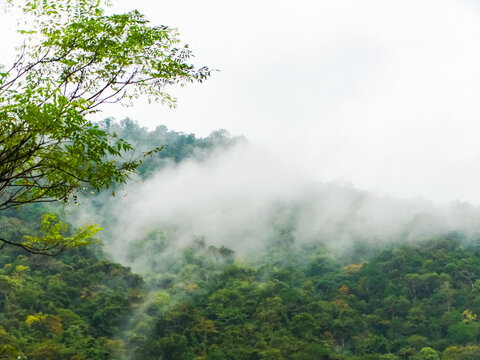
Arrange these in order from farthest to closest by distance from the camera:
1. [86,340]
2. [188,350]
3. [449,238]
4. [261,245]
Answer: [261,245] < [449,238] < [188,350] < [86,340]

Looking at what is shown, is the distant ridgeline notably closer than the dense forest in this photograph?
No

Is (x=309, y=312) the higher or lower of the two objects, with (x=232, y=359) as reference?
higher

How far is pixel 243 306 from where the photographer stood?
28.5m

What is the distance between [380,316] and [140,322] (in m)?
12.0

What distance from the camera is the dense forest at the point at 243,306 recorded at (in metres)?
22.7

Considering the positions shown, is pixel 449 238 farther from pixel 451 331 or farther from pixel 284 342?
pixel 284 342

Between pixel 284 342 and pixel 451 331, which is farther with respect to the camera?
pixel 451 331

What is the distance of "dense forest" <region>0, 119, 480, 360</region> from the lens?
22656 mm

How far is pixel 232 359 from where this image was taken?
2278cm

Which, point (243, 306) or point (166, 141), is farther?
point (166, 141)

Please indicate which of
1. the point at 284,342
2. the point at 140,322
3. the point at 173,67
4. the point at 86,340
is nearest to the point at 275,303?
the point at 284,342

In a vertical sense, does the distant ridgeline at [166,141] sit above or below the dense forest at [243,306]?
above

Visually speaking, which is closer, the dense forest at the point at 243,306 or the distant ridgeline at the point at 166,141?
the dense forest at the point at 243,306

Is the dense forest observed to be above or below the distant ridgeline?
below
